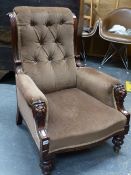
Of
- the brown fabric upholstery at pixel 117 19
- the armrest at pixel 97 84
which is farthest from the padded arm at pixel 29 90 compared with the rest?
the brown fabric upholstery at pixel 117 19

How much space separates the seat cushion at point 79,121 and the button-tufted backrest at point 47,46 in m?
0.15

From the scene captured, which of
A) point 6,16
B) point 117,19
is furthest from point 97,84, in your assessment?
point 117,19

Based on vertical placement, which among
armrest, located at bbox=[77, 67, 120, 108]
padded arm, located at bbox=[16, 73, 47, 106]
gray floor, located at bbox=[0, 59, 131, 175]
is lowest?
gray floor, located at bbox=[0, 59, 131, 175]

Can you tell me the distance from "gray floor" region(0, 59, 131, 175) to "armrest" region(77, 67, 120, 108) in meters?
0.39

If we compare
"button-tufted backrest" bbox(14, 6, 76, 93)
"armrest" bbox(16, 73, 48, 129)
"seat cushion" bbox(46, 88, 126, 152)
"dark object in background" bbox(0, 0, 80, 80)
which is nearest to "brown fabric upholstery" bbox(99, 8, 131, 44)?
"dark object in background" bbox(0, 0, 80, 80)

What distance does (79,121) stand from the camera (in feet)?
5.33

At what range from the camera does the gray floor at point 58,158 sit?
1723 millimetres

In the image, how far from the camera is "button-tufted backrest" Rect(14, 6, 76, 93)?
189 cm

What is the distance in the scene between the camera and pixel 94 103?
1847mm

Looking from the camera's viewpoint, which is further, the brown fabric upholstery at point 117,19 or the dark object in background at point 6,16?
the brown fabric upholstery at point 117,19

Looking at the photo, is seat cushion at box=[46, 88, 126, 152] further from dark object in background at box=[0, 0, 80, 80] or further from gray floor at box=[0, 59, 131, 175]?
dark object in background at box=[0, 0, 80, 80]

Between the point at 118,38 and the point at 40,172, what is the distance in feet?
6.99

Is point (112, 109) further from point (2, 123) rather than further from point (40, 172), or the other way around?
point (2, 123)

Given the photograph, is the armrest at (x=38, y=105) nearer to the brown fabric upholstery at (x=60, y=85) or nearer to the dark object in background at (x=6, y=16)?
the brown fabric upholstery at (x=60, y=85)
